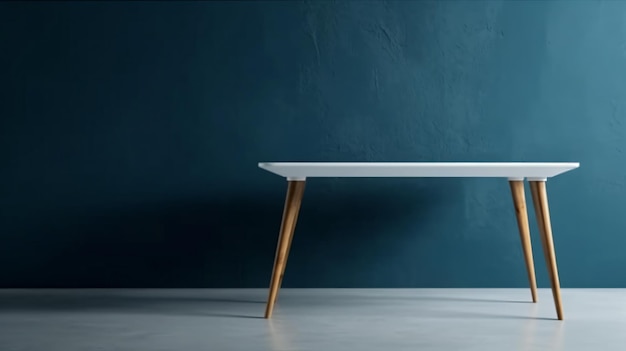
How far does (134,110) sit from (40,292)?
2.26ft

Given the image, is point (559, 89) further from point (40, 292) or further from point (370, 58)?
point (40, 292)

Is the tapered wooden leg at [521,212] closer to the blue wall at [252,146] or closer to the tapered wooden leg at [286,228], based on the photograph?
the blue wall at [252,146]

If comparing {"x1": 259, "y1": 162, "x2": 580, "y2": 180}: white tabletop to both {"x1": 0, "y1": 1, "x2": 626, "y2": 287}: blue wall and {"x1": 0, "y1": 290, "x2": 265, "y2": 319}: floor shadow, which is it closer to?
{"x1": 0, "y1": 290, "x2": 265, "y2": 319}: floor shadow

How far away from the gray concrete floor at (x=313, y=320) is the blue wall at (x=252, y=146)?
0.41 ft

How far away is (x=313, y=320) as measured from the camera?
2.22 m

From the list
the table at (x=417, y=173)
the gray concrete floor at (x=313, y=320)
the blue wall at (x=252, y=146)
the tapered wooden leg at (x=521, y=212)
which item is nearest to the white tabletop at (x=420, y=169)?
the table at (x=417, y=173)

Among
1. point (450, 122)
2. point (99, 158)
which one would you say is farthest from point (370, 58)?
point (99, 158)

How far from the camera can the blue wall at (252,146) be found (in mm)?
2867

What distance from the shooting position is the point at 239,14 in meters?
2.88

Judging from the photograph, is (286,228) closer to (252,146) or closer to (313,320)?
(313,320)

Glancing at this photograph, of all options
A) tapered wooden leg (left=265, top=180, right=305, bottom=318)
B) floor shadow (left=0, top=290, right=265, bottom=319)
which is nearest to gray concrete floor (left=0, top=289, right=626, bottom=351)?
floor shadow (left=0, top=290, right=265, bottom=319)

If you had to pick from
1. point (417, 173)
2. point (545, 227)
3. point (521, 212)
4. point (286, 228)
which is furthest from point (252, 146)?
point (545, 227)

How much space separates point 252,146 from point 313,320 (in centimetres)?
85

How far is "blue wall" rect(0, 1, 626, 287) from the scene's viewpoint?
2867mm
